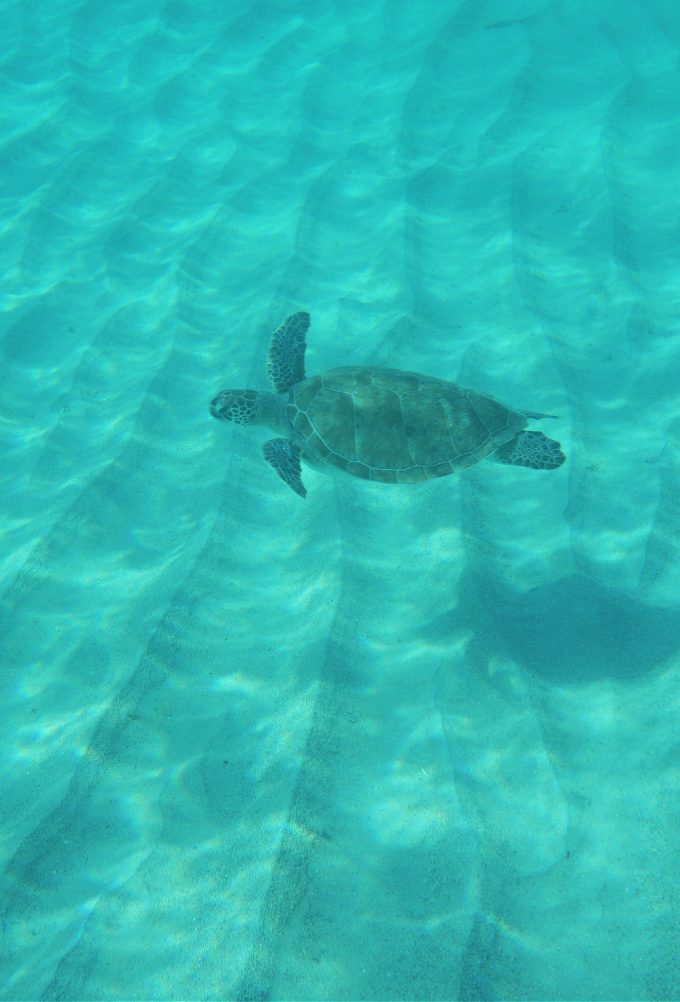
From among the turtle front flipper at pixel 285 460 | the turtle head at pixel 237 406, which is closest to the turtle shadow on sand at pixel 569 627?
the turtle front flipper at pixel 285 460

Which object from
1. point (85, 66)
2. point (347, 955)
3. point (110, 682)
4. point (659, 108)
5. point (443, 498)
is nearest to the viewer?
point (347, 955)

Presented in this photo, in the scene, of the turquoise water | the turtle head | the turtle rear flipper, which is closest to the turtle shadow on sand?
the turquoise water

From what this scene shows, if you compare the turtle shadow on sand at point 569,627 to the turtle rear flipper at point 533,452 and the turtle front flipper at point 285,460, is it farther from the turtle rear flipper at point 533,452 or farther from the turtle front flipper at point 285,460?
the turtle front flipper at point 285,460

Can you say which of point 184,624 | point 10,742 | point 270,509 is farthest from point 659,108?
point 10,742

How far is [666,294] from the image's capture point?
451 centimetres

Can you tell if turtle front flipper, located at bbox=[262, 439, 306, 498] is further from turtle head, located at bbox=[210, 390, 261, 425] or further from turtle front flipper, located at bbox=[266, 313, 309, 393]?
turtle front flipper, located at bbox=[266, 313, 309, 393]

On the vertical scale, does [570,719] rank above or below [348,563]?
below

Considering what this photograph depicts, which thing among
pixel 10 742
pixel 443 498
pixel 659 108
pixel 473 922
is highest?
pixel 659 108

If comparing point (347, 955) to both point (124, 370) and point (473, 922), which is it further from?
point (124, 370)

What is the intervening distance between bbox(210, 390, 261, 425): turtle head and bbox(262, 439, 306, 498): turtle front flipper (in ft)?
0.80

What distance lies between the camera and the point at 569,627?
319 centimetres

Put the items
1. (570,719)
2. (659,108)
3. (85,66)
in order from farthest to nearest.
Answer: (85,66) → (659,108) → (570,719)

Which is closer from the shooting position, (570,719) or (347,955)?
(347,955)

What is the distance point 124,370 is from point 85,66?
19.5 feet
